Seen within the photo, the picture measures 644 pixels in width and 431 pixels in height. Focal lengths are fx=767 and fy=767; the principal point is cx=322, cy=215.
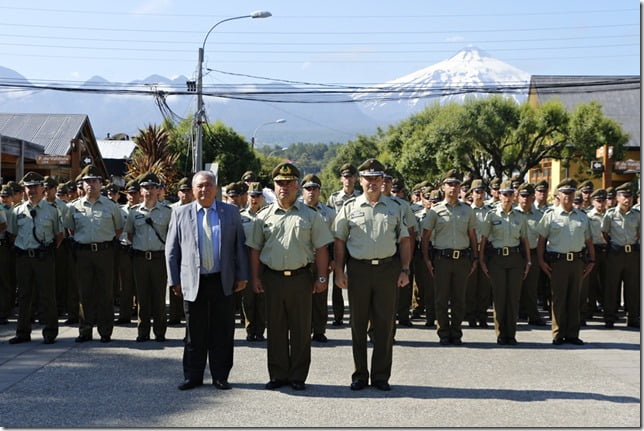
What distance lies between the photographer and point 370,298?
8141 mm

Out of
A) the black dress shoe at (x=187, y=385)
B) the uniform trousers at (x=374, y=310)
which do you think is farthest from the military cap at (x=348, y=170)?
the black dress shoe at (x=187, y=385)

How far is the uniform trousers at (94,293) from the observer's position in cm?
1061

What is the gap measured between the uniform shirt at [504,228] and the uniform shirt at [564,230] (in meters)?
0.33

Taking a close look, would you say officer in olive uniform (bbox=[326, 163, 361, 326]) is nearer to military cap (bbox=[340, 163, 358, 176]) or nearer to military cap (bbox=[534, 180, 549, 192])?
military cap (bbox=[340, 163, 358, 176])

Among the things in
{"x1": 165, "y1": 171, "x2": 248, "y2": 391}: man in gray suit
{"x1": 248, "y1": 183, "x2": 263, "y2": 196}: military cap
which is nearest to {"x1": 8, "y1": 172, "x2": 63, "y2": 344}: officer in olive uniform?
{"x1": 248, "y1": 183, "x2": 263, "y2": 196}: military cap

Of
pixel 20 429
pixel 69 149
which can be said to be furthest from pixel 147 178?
pixel 69 149

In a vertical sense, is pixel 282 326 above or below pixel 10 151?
below

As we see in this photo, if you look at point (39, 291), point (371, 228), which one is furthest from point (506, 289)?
point (39, 291)

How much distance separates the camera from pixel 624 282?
507 inches

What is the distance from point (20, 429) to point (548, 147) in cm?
4280

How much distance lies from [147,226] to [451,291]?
14.7 feet

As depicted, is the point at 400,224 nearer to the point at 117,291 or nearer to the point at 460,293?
the point at 460,293

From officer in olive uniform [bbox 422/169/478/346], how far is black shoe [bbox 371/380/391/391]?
2.94 m

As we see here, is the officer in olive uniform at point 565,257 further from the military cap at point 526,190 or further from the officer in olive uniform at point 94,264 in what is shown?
the officer in olive uniform at point 94,264
